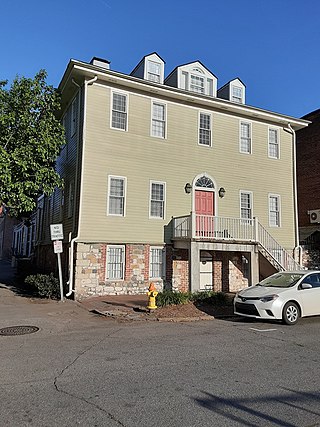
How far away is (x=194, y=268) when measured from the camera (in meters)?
14.2

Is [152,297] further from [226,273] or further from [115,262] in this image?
[226,273]

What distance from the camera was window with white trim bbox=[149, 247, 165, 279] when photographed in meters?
15.7

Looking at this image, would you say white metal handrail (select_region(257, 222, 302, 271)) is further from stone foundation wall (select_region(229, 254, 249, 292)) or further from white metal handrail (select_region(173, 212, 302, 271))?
stone foundation wall (select_region(229, 254, 249, 292))

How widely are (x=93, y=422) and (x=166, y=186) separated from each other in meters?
13.1

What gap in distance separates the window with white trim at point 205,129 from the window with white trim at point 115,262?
6719 millimetres

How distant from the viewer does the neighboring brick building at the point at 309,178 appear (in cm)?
2356

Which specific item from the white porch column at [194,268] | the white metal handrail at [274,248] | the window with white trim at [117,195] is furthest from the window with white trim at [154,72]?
the white metal handrail at [274,248]

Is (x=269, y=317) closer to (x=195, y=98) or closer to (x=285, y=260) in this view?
(x=285, y=260)

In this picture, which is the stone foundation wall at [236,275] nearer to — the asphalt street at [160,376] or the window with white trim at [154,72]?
the asphalt street at [160,376]

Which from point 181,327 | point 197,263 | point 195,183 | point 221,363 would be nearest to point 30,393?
point 221,363

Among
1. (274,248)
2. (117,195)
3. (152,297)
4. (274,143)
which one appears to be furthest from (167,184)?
(274,143)

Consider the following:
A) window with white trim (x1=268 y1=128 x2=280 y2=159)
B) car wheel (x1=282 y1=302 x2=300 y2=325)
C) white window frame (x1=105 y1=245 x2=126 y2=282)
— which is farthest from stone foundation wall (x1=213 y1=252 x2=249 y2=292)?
car wheel (x1=282 y1=302 x2=300 y2=325)

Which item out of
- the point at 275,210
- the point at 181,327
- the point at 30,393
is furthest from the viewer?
the point at 275,210

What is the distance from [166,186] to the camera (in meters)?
16.3
